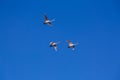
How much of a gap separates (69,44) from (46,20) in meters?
1.97

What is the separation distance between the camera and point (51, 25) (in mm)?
28922

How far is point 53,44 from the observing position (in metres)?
29.5

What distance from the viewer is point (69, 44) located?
29.8m

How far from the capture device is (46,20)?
29.2 metres

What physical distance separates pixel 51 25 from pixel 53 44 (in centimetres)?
123

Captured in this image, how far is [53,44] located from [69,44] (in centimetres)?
95
